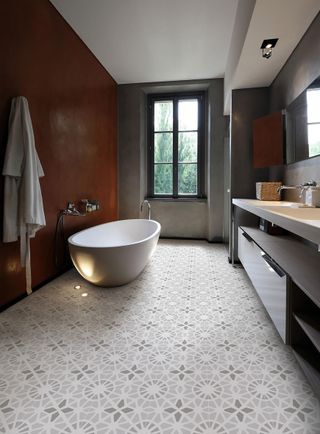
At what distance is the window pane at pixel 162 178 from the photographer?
4785 mm

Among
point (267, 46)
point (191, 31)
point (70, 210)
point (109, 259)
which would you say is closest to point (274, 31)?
point (267, 46)

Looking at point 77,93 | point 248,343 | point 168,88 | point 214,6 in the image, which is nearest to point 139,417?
point 248,343

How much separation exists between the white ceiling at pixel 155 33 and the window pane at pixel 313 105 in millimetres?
1361

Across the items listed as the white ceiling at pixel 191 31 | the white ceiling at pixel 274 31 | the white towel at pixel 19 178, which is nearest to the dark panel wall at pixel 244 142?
the white ceiling at pixel 191 31

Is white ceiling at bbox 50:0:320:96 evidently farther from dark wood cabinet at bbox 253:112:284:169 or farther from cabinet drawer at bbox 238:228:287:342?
cabinet drawer at bbox 238:228:287:342

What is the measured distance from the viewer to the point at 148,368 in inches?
52.4

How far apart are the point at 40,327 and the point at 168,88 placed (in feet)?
13.6

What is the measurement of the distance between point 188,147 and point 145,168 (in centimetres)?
88

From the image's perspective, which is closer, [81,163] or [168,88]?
[81,163]

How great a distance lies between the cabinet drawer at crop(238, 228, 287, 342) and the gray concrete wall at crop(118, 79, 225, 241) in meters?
2.17

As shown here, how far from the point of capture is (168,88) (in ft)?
14.6

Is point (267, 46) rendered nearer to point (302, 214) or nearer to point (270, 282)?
point (302, 214)

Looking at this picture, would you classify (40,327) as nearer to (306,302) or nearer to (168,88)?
(306,302)

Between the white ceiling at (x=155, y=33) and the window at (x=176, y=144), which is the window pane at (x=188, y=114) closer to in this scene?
the window at (x=176, y=144)
